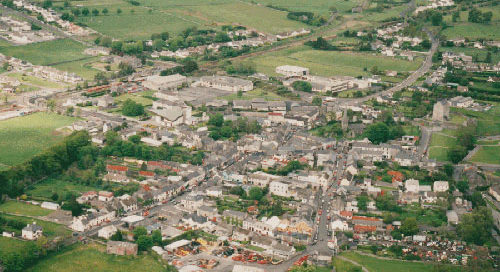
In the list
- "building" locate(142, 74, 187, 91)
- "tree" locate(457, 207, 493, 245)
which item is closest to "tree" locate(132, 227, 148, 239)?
"tree" locate(457, 207, 493, 245)

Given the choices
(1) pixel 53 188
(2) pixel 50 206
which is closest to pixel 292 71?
(1) pixel 53 188

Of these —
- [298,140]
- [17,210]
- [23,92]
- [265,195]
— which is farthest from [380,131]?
[23,92]

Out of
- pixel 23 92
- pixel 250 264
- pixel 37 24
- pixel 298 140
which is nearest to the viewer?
pixel 250 264

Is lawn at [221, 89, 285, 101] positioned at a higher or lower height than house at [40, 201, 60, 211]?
higher

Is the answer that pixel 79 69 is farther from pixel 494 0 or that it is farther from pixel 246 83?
pixel 494 0

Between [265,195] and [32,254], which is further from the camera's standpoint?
[265,195]

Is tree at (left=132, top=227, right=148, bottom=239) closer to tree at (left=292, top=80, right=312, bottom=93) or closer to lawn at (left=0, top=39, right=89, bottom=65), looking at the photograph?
tree at (left=292, top=80, right=312, bottom=93)

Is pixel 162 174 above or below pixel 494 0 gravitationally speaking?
below
